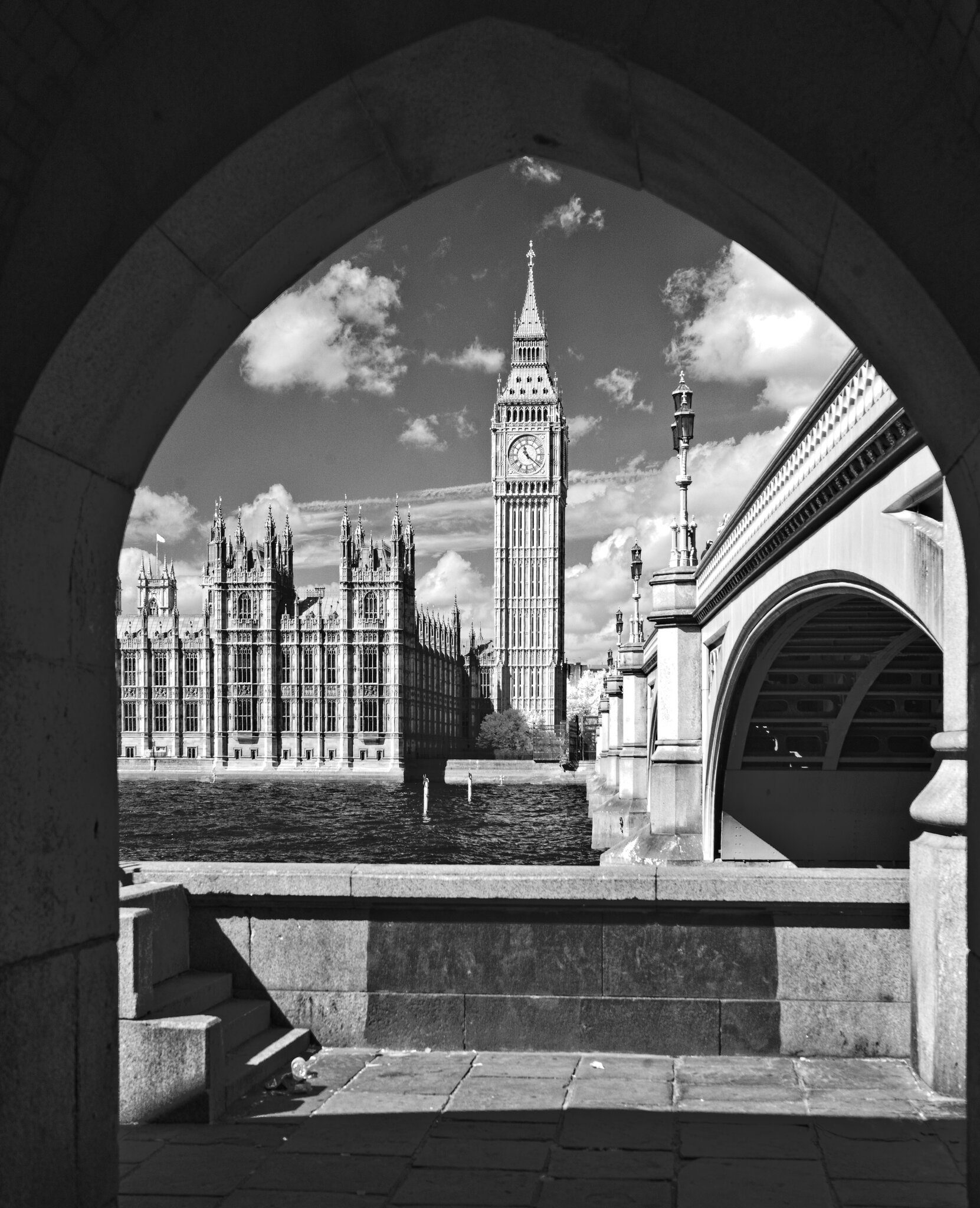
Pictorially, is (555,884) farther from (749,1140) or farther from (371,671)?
(371,671)

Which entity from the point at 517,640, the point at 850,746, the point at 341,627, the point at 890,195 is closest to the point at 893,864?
the point at 850,746

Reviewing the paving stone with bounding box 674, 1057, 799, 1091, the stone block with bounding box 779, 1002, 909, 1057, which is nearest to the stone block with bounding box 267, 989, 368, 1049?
the paving stone with bounding box 674, 1057, 799, 1091

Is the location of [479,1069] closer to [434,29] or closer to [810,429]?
[434,29]

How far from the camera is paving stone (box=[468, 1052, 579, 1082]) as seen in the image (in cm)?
609

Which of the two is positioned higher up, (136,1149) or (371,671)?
(371,671)

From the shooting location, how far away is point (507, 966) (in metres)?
6.56

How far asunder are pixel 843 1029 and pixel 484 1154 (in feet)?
7.77

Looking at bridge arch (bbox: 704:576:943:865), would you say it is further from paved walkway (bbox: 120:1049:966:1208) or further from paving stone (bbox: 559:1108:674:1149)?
paving stone (bbox: 559:1108:674:1149)

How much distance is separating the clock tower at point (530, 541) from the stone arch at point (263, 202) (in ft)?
422

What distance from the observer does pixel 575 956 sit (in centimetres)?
653

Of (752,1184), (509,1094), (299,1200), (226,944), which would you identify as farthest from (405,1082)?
(752,1184)

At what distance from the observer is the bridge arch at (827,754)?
2581 centimetres

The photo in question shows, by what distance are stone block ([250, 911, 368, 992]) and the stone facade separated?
98.4 meters

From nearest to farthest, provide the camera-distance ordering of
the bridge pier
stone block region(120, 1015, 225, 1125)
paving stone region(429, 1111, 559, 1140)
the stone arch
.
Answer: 1. the stone arch
2. paving stone region(429, 1111, 559, 1140)
3. stone block region(120, 1015, 225, 1125)
4. the bridge pier
